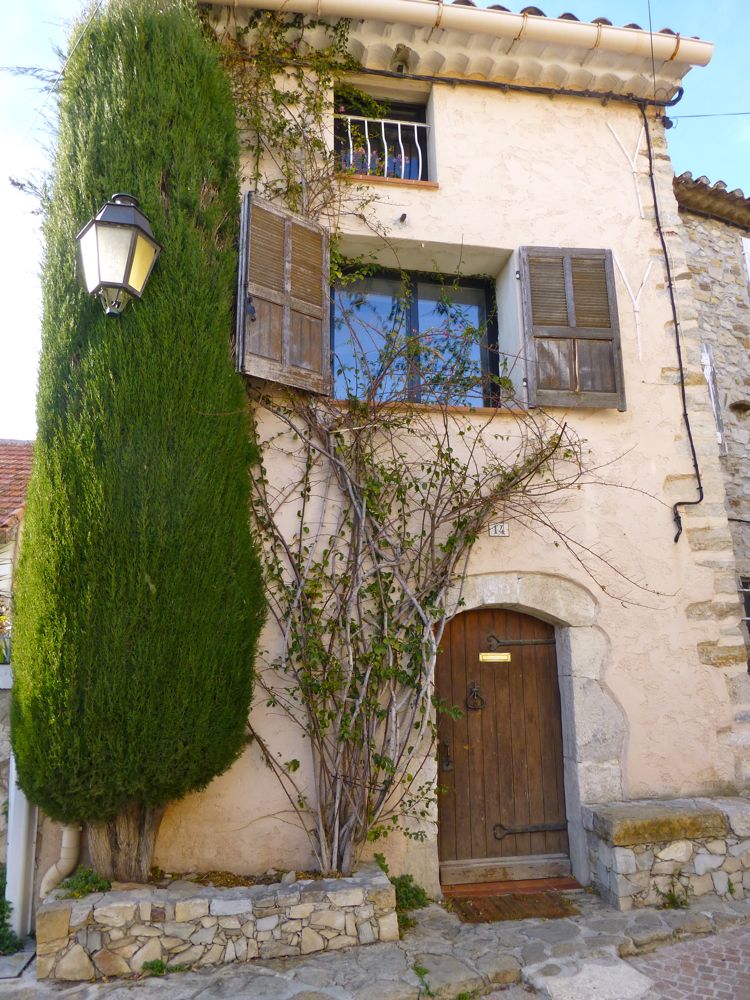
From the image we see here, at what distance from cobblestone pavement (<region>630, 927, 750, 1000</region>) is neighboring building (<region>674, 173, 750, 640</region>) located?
3492 mm

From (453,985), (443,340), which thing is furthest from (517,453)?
(453,985)

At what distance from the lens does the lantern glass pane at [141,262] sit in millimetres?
3867

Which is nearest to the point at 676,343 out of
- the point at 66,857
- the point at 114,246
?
the point at 114,246

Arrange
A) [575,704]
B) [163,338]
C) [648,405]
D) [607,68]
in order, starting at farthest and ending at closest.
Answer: [607,68], [648,405], [575,704], [163,338]

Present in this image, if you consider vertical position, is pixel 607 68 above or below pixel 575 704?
above

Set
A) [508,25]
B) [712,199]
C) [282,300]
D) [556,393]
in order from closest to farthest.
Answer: [282,300] → [556,393] → [508,25] → [712,199]

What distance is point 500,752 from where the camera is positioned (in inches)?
197

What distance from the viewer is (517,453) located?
517 centimetres

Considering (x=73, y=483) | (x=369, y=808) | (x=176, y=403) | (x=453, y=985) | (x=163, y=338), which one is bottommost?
(x=453, y=985)

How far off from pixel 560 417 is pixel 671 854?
2.95 meters

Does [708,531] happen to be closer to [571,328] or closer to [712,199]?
[571,328]

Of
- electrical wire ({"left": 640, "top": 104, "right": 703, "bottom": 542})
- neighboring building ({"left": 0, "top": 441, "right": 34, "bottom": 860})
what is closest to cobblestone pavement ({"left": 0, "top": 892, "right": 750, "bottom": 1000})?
neighboring building ({"left": 0, "top": 441, "right": 34, "bottom": 860})

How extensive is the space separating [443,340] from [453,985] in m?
4.14

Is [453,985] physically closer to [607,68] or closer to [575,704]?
[575,704]
